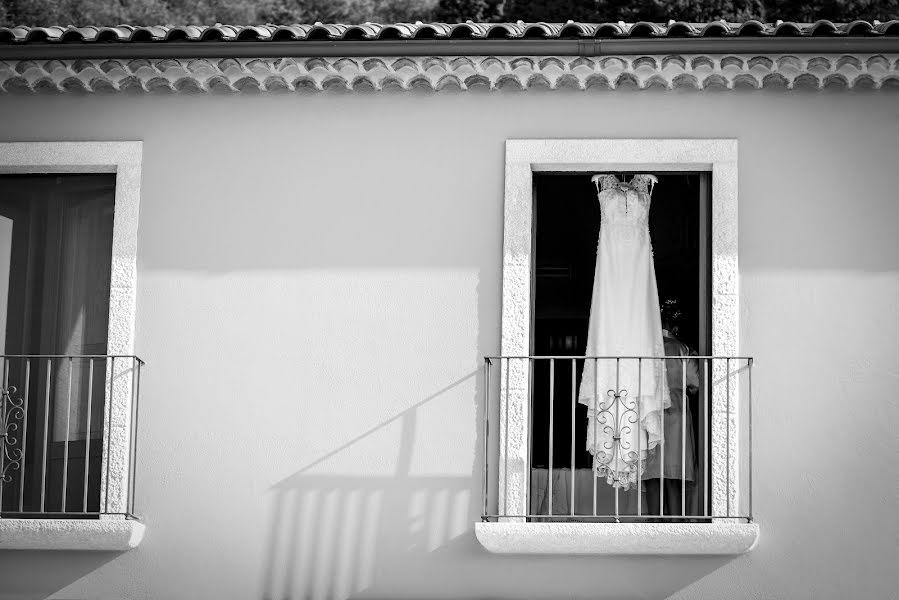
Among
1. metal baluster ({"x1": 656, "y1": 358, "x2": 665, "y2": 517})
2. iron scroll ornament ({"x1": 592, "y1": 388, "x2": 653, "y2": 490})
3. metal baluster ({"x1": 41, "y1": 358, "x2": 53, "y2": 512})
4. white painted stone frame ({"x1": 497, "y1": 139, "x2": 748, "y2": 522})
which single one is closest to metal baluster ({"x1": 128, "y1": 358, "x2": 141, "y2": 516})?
metal baluster ({"x1": 41, "y1": 358, "x2": 53, "y2": 512})

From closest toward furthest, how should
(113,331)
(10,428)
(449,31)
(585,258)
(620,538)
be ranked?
(620,538) → (449,31) → (113,331) → (10,428) → (585,258)

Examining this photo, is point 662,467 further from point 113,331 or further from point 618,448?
point 113,331

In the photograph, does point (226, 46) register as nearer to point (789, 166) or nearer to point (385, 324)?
point (385, 324)

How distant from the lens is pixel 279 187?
32.2ft

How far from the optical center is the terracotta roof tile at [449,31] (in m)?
9.13

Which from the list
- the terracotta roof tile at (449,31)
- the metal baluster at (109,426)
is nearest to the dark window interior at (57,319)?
the metal baluster at (109,426)

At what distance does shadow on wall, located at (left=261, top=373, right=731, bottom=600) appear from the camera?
30.1 feet

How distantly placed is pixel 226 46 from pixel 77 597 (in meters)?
3.78

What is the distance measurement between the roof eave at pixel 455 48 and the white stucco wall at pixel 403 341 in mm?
454

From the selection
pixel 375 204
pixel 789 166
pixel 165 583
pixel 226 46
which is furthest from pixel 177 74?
pixel 789 166

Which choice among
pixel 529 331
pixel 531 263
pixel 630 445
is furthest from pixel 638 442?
pixel 531 263

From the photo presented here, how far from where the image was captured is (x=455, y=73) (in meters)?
9.61

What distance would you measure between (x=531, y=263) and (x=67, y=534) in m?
3.53

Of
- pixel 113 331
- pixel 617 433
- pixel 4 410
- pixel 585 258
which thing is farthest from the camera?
pixel 585 258
